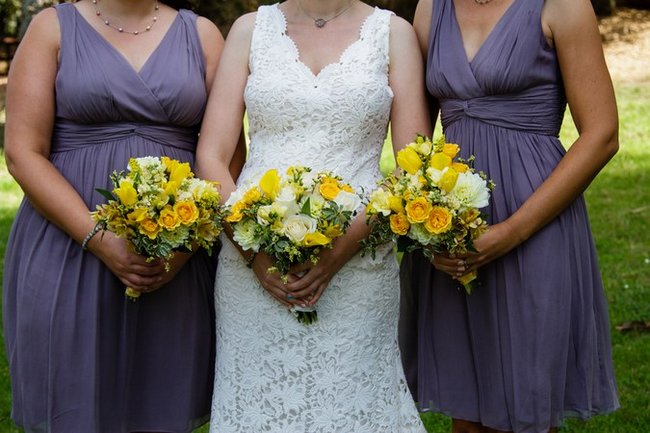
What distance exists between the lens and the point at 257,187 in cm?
417

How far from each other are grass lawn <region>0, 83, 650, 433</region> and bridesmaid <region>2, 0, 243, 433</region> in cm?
191

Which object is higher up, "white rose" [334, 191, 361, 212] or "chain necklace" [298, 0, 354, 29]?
"chain necklace" [298, 0, 354, 29]

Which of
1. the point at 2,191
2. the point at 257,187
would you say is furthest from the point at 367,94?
the point at 2,191

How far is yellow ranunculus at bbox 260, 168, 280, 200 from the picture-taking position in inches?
163

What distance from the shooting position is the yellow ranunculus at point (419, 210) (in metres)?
4.01

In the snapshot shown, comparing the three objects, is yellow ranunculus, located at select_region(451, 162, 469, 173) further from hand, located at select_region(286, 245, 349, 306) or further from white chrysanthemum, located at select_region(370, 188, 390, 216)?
hand, located at select_region(286, 245, 349, 306)

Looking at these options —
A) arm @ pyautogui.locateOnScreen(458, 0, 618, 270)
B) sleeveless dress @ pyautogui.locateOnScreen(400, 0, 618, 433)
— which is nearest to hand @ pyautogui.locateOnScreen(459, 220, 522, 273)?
arm @ pyautogui.locateOnScreen(458, 0, 618, 270)

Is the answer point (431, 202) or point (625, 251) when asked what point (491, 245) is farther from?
point (625, 251)

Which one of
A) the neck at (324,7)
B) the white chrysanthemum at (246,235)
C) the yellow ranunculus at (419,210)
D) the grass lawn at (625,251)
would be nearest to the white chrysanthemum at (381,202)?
the yellow ranunculus at (419,210)

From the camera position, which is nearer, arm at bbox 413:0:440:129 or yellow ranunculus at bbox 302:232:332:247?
yellow ranunculus at bbox 302:232:332:247

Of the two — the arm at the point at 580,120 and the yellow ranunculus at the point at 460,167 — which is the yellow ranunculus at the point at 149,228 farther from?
the arm at the point at 580,120

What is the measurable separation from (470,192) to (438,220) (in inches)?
6.3

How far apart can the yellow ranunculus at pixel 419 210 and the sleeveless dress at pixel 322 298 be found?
62cm

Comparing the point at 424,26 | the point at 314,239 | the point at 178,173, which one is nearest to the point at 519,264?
the point at 314,239
